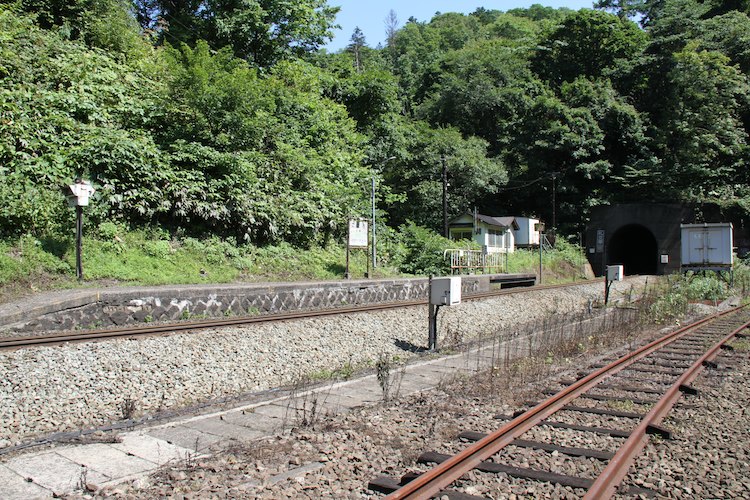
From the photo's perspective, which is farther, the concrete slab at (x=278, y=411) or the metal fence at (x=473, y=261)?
the metal fence at (x=473, y=261)

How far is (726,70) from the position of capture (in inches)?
1490

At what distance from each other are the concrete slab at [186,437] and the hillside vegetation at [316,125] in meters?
8.24

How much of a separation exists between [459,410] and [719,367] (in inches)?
194

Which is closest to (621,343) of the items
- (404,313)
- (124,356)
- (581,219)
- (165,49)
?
(404,313)

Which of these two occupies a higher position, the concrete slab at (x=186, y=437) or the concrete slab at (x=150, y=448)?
the concrete slab at (x=150, y=448)

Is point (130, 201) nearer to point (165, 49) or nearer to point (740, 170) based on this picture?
point (165, 49)

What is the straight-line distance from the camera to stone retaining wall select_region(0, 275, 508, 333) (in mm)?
8688

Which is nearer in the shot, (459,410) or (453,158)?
(459,410)

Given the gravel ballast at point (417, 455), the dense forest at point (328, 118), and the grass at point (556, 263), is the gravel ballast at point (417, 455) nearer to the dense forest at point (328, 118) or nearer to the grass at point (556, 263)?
the dense forest at point (328, 118)

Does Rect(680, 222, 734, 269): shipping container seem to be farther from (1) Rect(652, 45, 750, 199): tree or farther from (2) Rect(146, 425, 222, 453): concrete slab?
(2) Rect(146, 425, 222, 453): concrete slab

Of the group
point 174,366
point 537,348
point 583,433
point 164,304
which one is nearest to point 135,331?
point 174,366

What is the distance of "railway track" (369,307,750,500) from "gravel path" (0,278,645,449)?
3406 millimetres

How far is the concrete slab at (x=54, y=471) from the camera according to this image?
12.9 feet

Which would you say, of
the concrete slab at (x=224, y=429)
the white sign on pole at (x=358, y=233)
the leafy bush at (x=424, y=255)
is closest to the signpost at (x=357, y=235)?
the white sign on pole at (x=358, y=233)
